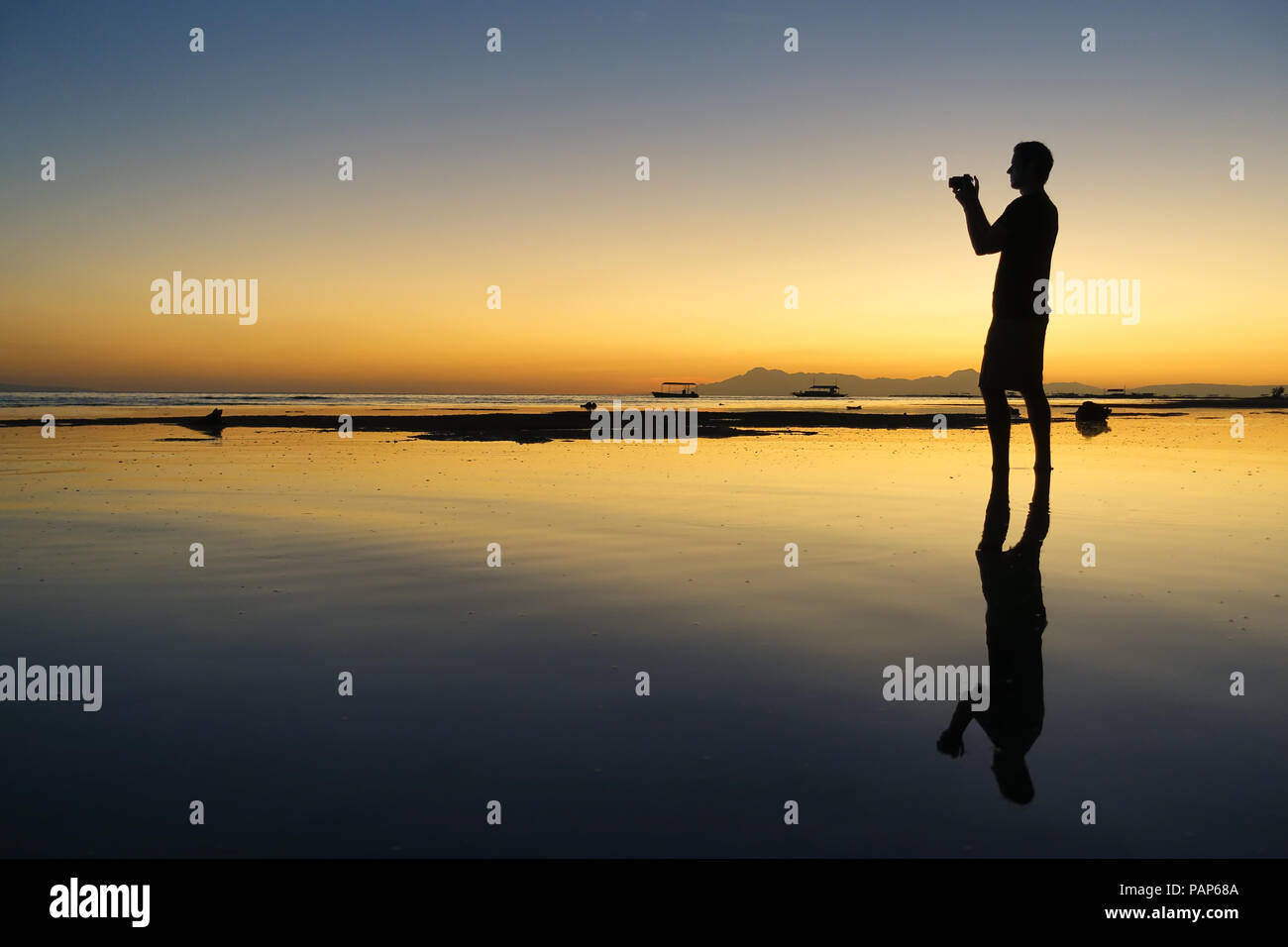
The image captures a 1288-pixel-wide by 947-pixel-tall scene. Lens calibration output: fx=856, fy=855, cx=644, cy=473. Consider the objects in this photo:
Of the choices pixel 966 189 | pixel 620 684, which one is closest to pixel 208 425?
pixel 966 189

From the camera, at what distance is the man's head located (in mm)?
8344

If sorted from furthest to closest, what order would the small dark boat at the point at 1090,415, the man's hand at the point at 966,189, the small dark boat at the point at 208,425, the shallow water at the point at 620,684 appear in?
1. the small dark boat at the point at 1090,415
2. the small dark boat at the point at 208,425
3. the man's hand at the point at 966,189
4. the shallow water at the point at 620,684

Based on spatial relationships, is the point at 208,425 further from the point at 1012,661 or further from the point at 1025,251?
the point at 1012,661

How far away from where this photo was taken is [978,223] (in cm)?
813

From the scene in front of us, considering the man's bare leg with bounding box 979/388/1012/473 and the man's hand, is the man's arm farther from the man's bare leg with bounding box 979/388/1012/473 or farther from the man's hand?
the man's bare leg with bounding box 979/388/1012/473

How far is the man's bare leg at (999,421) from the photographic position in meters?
8.32

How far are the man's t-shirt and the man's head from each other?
0.53 ft

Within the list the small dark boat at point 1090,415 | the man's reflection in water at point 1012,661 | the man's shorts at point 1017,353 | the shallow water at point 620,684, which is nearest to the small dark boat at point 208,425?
the shallow water at point 620,684

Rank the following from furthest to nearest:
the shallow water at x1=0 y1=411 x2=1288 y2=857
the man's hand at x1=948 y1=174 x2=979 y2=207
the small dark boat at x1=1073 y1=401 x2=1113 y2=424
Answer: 1. the small dark boat at x1=1073 y1=401 x2=1113 y2=424
2. the man's hand at x1=948 y1=174 x2=979 y2=207
3. the shallow water at x1=0 y1=411 x2=1288 y2=857

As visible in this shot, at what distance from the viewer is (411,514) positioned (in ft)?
31.2

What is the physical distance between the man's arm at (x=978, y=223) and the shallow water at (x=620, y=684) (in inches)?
107

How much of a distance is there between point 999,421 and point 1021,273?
56.7 inches

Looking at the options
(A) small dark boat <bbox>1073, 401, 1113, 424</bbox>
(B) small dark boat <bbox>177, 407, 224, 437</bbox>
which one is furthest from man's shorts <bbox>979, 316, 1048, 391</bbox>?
(A) small dark boat <bbox>1073, 401, 1113, 424</bbox>

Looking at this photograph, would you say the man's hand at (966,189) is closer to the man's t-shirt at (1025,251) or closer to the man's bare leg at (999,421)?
the man's t-shirt at (1025,251)
